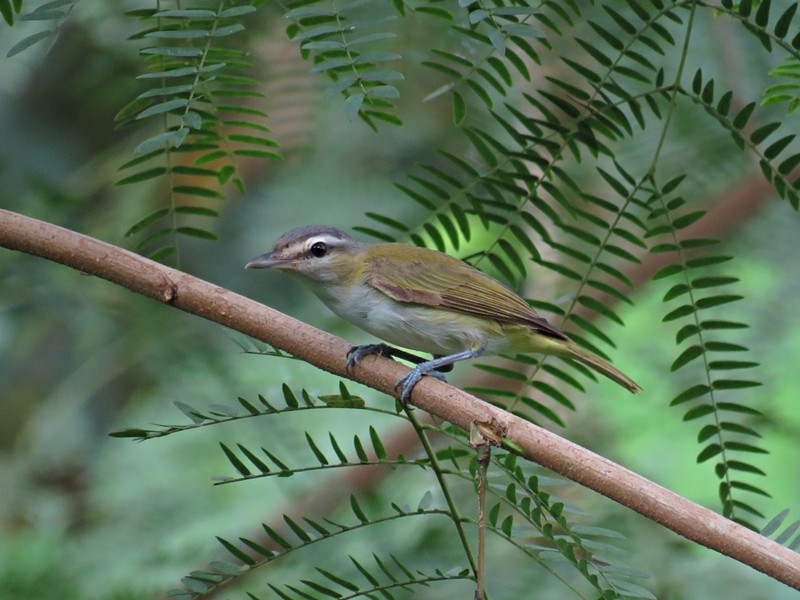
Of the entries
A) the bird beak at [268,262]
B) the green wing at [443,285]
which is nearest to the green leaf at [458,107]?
the green wing at [443,285]

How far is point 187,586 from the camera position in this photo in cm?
169

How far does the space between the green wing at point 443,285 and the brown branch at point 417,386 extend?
0.66 meters

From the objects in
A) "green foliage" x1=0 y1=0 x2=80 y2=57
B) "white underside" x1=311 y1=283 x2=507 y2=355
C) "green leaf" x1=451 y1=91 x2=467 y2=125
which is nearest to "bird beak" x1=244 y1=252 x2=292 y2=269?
"white underside" x1=311 y1=283 x2=507 y2=355

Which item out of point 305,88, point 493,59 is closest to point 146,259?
point 493,59

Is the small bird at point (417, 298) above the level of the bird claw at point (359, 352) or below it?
below

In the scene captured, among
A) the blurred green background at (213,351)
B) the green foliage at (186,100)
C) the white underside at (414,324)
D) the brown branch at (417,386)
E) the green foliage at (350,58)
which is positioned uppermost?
the green foliage at (350,58)

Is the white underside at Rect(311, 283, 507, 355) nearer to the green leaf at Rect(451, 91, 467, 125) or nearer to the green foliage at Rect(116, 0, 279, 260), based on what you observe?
the green foliage at Rect(116, 0, 279, 260)

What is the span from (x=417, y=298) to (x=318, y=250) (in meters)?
0.30

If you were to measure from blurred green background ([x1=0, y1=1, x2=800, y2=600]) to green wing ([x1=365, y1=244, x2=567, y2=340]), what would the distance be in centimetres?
67

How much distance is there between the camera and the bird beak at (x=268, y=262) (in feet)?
8.39

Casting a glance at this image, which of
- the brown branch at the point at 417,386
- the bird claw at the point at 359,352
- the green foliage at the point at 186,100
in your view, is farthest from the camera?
the bird claw at the point at 359,352

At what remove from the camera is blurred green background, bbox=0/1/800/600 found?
3297 millimetres

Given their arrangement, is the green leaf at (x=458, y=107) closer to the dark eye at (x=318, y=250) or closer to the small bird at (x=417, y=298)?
the small bird at (x=417, y=298)

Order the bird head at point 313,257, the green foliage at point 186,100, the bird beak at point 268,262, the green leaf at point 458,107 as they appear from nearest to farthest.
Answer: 1. the green foliage at point 186,100
2. the green leaf at point 458,107
3. the bird beak at point 268,262
4. the bird head at point 313,257
